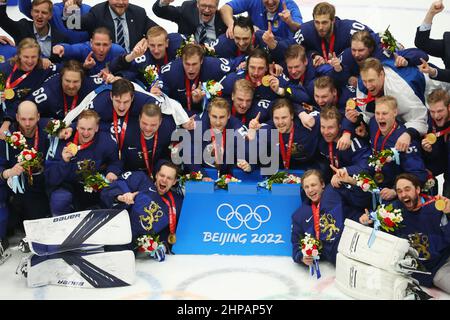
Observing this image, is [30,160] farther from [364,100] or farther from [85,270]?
[364,100]

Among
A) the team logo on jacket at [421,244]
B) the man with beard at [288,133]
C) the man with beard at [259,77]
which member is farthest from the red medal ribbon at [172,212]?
the team logo on jacket at [421,244]

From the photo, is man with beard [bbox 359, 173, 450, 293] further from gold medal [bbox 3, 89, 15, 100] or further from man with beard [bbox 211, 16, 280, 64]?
gold medal [bbox 3, 89, 15, 100]

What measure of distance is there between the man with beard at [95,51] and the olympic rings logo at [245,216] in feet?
6.90

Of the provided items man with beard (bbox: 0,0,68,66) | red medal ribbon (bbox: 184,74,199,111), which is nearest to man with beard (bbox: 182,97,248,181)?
red medal ribbon (bbox: 184,74,199,111)

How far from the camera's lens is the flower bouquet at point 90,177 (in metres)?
6.16

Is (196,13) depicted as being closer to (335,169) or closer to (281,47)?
(281,47)

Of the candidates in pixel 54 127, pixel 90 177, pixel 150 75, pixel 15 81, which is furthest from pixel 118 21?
pixel 90 177

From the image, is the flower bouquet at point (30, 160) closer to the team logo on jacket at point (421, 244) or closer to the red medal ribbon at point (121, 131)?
the red medal ribbon at point (121, 131)

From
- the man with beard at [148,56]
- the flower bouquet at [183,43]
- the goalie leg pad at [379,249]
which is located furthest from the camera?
the flower bouquet at [183,43]

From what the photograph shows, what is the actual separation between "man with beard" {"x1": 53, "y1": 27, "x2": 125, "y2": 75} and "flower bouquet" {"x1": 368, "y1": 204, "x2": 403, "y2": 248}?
3.24 meters

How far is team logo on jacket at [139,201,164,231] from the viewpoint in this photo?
6.04 metres

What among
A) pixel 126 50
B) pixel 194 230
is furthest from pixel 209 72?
Result: pixel 194 230

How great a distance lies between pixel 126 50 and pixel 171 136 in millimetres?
1583

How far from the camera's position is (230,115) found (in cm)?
654
